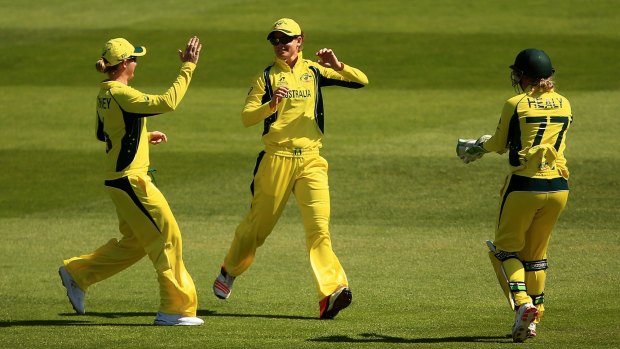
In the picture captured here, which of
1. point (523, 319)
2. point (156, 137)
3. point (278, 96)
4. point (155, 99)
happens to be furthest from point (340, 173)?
point (523, 319)

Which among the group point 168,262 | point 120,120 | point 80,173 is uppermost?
point 120,120

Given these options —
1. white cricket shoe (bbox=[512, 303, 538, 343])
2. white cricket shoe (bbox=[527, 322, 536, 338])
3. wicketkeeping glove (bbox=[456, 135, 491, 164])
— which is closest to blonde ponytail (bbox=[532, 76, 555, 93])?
wicketkeeping glove (bbox=[456, 135, 491, 164])

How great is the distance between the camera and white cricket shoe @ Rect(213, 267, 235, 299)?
34.4ft

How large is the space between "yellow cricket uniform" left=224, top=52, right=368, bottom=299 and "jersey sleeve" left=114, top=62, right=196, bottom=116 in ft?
2.94

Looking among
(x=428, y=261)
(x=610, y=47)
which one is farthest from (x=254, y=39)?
(x=428, y=261)

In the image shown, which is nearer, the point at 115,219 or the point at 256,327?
the point at 256,327

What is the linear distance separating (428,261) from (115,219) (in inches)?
169

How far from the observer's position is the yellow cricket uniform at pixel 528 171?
867cm

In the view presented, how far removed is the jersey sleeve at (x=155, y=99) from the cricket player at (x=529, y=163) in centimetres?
220

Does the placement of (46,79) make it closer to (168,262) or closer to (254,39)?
(254,39)

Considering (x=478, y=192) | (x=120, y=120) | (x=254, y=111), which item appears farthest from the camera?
(x=478, y=192)

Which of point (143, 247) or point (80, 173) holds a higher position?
point (143, 247)

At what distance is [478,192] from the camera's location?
16031mm

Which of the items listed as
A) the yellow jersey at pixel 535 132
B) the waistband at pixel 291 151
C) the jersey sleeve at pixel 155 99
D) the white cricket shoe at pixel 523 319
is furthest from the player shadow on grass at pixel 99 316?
the yellow jersey at pixel 535 132
